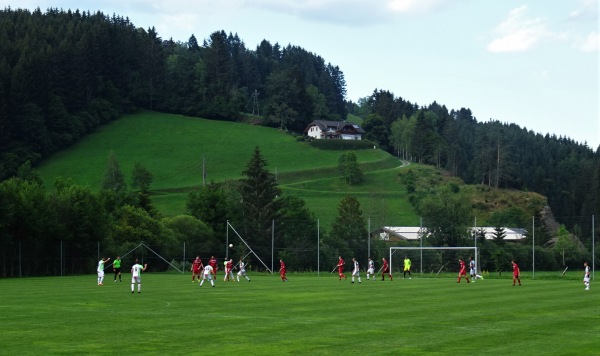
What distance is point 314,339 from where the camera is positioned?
74.6ft

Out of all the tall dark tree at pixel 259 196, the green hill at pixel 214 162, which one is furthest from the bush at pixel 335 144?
the tall dark tree at pixel 259 196

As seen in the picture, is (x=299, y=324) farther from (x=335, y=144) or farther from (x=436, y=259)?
(x=335, y=144)

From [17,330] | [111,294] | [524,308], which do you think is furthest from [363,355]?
[111,294]

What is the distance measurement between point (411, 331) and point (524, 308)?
10.1m

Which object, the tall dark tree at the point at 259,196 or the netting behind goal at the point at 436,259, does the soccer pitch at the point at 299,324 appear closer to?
the netting behind goal at the point at 436,259

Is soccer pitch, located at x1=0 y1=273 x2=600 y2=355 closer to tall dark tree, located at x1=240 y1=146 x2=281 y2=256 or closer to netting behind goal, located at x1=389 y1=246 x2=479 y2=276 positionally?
netting behind goal, located at x1=389 y1=246 x2=479 y2=276

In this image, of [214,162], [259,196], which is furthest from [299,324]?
[214,162]

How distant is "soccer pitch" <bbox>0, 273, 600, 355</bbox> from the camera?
69.3ft

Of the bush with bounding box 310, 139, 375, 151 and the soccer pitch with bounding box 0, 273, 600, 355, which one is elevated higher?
Answer: the bush with bounding box 310, 139, 375, 151

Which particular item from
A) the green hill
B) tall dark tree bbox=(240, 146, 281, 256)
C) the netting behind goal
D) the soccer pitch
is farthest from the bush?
the soccer pitch

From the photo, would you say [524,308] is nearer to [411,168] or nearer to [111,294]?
[111,294]

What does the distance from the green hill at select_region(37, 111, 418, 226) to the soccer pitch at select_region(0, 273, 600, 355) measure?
92832 millimetres

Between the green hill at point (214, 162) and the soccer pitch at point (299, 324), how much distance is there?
3655 inches

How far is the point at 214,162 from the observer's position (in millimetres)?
168875
